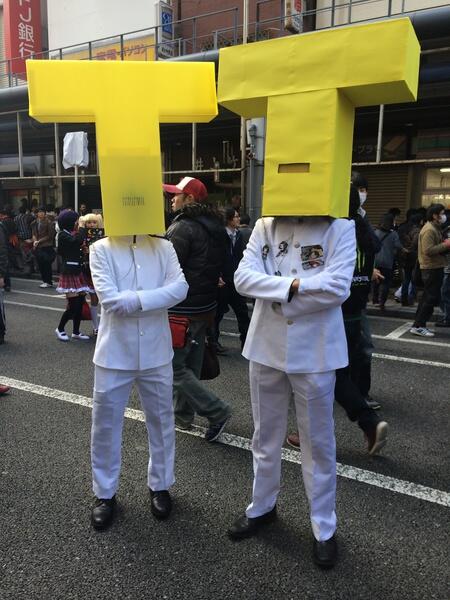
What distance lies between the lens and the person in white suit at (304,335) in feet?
7.20

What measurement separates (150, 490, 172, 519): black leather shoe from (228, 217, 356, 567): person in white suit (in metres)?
0.63

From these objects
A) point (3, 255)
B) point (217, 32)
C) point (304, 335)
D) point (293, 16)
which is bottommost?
point (3, 255)

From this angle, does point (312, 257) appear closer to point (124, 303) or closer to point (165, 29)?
point (124, 303)

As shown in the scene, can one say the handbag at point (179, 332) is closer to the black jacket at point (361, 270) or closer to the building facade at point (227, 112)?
the black jacket at point (361, 270)

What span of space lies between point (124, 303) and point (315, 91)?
131cm

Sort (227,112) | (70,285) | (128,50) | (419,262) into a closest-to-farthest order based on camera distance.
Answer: (70,285) < (419,262) < (227,112) < (128,50)

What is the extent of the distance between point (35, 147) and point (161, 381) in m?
16.4

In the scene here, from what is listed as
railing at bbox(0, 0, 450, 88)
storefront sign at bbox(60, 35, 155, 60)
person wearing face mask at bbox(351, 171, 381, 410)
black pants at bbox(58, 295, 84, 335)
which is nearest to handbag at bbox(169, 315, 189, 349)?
person wearing face mask at bbox(351, 171, 381, 410)

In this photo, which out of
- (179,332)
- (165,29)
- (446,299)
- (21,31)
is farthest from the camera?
(21,31)

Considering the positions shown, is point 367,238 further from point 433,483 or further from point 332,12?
point 332,12

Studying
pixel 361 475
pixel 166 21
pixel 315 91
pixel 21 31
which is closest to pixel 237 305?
pixel 361 475

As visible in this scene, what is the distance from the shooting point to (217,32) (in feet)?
35.7

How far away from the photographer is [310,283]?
214cm

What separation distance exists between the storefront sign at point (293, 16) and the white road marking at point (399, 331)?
20.1 ft
